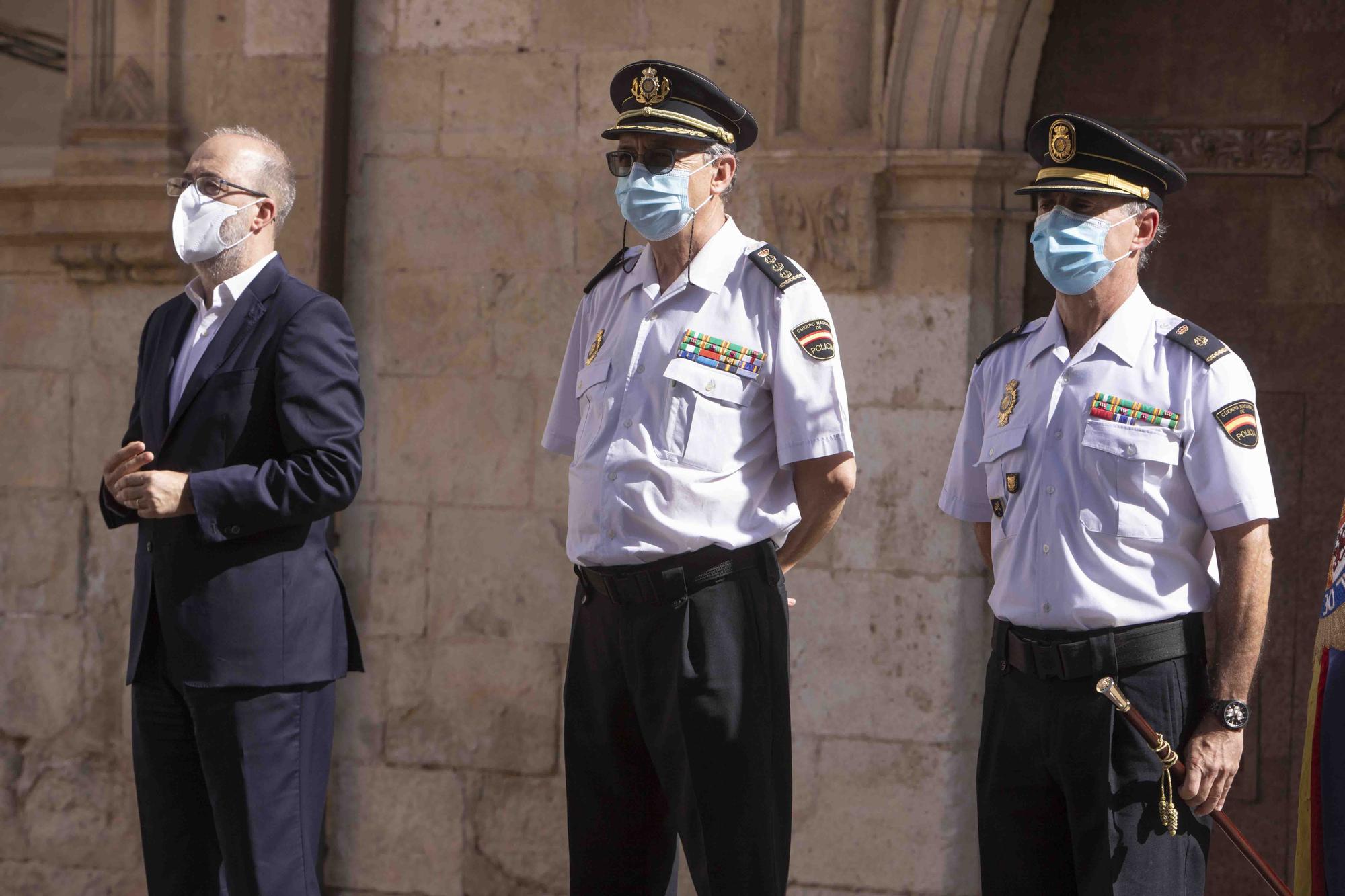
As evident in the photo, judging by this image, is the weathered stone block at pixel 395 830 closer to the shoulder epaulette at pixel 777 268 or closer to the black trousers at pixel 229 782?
the black trousers at pixel 229 782

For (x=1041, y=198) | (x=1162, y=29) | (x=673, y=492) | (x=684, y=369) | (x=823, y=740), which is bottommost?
(x=823, y=740)

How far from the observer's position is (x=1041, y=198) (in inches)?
116

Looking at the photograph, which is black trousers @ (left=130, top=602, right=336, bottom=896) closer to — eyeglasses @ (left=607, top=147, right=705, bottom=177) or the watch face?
eyeglasses @ (left=607, top=147, right=705, bottom=177)

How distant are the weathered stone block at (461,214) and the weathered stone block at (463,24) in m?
0.37

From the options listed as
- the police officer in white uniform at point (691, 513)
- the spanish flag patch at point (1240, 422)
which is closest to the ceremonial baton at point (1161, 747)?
the spanish flag patch at point (1240, 422)

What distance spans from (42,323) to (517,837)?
2327 millimetres

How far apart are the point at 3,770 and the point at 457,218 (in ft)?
7.89

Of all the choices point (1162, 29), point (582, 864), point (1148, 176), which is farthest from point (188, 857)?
point (1162, 29)

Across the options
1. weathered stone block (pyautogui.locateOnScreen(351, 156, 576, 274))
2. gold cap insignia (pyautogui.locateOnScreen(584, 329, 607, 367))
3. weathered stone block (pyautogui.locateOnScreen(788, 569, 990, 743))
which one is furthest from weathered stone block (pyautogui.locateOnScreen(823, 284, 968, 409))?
gold cap insignia (pyautogui.locateOnScreen(584, 329, 607, 367))

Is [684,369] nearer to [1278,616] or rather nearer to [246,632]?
[246,632]

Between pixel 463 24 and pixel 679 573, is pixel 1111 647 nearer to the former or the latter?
pixel 679 573

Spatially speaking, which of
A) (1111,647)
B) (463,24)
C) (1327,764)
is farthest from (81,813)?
(1327,764)

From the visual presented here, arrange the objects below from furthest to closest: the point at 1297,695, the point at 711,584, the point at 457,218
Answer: the point at 457,218
the point at 1297,695
the point at 711,584

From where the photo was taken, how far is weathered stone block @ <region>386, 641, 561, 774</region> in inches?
182
